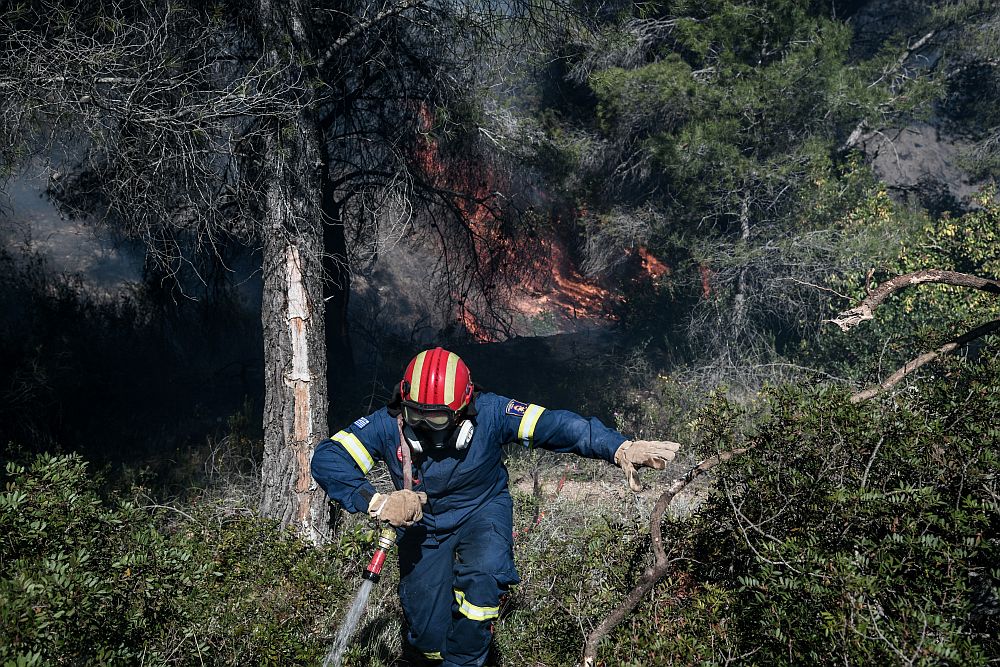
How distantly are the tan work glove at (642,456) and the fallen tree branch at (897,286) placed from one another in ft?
4.23

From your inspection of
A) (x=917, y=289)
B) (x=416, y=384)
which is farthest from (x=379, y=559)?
Result: (x=917, y=289)

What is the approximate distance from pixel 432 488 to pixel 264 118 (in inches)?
157

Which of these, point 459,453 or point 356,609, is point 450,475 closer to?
point 459,453

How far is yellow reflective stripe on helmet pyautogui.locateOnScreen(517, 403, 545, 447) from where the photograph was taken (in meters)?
3.84

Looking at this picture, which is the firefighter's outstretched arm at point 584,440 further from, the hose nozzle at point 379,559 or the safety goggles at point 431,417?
the hose nozzle at point 379,559

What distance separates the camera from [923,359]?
416 centimetres

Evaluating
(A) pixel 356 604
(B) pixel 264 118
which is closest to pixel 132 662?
(A) pixel 356 604

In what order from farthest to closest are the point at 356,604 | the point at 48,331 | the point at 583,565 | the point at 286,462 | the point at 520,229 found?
the point at 520,229, the point at 48,331, the point at 286,462, the point at 583,565, the point at 356,604

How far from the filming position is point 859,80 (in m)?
12.2

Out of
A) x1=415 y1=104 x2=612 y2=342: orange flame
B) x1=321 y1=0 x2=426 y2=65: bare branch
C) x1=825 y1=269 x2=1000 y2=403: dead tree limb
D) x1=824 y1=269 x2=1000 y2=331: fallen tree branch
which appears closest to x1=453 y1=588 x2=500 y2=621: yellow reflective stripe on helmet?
x1=825 y1=269 x2=1000 y2=403: dead tree limb

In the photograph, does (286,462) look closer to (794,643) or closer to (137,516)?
(137,516)

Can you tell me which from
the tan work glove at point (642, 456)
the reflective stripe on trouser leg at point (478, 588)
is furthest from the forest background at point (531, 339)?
the tan work glove at point (642, 456)

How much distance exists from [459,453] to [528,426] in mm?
403

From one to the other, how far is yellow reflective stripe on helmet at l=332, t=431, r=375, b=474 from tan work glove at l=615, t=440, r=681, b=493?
4.26 feet
